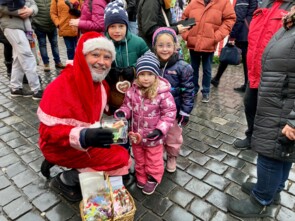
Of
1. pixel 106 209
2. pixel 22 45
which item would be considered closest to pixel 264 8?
pixel 106 209

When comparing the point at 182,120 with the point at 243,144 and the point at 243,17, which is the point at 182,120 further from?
the point at 243,17

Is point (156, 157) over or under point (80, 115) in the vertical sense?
under

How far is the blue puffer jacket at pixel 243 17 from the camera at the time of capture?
15.2ft

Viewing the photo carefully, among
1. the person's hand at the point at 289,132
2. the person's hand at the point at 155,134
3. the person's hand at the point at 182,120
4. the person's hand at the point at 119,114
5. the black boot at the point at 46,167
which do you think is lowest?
the black boot at the point at 46,167

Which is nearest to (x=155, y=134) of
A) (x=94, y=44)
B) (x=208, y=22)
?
(x=94, y=44)

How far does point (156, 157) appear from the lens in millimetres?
2789

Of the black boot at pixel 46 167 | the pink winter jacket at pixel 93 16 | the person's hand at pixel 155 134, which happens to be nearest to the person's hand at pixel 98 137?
the person's hand at pixel 155 134

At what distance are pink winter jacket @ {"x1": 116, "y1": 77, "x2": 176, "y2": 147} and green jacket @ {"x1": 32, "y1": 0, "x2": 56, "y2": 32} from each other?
13.2 feet

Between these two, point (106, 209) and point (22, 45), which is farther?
point (22, 45)

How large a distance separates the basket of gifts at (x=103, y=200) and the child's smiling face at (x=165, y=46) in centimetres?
144

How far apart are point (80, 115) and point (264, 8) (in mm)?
2143

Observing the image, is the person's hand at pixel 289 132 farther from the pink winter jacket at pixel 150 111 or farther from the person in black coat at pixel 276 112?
the pink winter jacket at pixel 150 111

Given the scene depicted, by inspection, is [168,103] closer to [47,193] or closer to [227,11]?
[47,193]

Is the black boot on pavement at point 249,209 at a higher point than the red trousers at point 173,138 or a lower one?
lower
